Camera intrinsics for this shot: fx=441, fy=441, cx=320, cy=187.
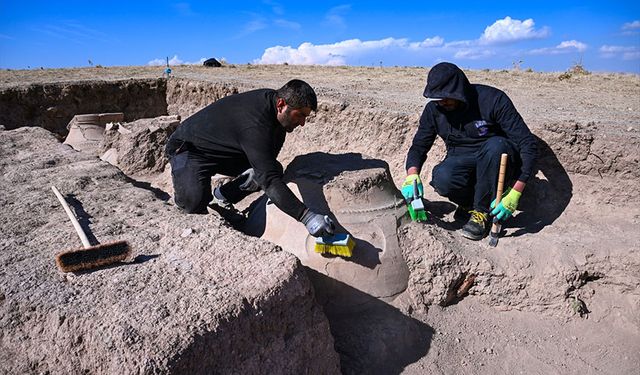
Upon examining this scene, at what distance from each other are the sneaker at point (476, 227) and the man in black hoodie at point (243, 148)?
4.15 feet

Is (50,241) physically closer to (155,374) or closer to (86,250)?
(86,250)

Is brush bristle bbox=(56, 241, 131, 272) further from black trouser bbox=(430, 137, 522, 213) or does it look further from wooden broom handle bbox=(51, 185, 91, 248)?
black trouser bbox=(430, 137, 522, 213)

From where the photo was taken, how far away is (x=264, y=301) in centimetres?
205

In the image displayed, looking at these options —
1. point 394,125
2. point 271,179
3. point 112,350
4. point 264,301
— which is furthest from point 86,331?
point 394,125

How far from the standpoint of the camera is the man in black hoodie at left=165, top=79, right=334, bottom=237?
2.76 m

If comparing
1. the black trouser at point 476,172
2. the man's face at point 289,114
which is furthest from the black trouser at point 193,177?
the black trouser at point 476,172

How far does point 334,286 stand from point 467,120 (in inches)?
66.6

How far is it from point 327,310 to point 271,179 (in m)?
0.89

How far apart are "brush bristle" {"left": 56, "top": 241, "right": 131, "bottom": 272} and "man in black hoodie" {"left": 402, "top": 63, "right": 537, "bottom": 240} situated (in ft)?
6.65

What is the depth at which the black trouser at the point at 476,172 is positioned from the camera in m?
3.29

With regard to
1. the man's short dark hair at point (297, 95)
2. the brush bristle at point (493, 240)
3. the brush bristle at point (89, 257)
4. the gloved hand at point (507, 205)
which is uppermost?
the man's short dark hair at point (297, 95)

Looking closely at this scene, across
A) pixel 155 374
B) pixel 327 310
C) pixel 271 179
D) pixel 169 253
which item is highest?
pixel 271 179

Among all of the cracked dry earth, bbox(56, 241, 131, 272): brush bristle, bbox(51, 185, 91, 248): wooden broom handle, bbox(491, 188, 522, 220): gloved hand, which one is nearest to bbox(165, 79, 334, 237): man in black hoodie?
the cracked dry earth

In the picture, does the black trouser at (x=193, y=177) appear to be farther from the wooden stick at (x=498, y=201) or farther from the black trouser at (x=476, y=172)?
the wooden stick at (x=498, y=201)
